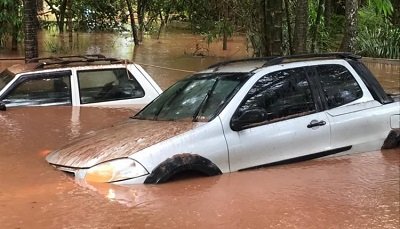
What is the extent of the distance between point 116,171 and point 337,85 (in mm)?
2963

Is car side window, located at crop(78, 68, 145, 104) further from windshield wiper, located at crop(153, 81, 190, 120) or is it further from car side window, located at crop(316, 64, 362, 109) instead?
car side window, located at crop(316, 64, 362, 109)

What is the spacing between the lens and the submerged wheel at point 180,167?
521 cm

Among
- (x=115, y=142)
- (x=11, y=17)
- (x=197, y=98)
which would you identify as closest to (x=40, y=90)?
(x=197, y=98)

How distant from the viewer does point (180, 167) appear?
17.4ft

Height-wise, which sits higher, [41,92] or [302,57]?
[302,57]

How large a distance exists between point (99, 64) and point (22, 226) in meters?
4.77

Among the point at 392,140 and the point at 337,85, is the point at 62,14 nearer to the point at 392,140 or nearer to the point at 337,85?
the point at 337,85

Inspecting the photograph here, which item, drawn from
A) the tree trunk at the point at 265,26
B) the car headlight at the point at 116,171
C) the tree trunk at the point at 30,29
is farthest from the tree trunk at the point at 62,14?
the car headlight at the point at 116,171

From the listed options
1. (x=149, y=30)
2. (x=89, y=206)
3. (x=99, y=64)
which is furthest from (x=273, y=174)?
(x=149, y=30)

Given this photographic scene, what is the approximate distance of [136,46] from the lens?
24.1m

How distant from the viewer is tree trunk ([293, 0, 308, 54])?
11.7 metres

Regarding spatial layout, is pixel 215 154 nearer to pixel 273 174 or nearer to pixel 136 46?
pixel 273 174

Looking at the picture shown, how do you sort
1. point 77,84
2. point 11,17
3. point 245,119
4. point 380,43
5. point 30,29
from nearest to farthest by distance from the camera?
point 245,119 → point 77,84 → point 30,29 → point 11,17 → point 380,43

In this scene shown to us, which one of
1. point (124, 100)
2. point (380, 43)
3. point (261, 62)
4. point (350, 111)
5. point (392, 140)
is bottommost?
point (392, 140)
